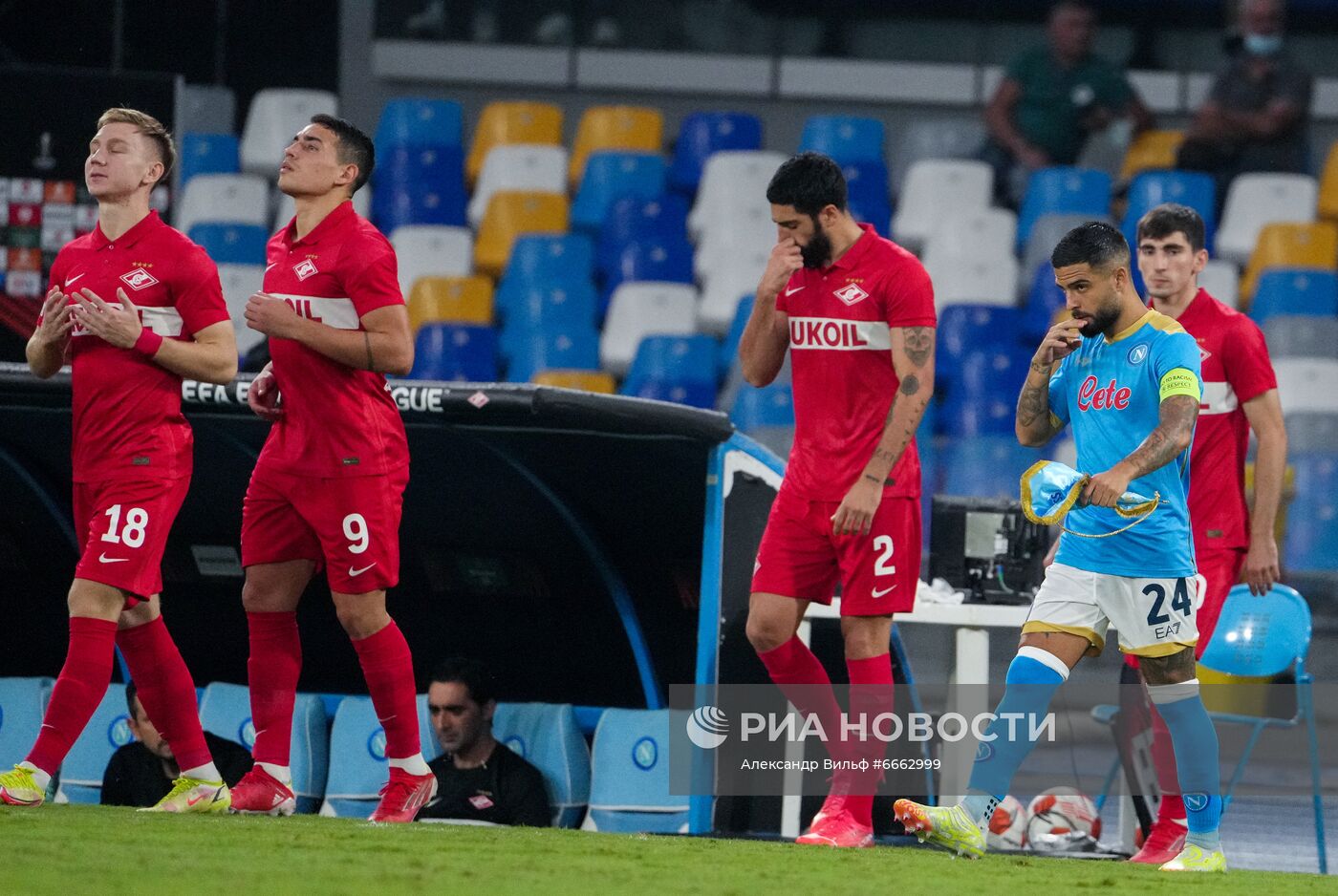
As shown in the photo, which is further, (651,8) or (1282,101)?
(651,8)

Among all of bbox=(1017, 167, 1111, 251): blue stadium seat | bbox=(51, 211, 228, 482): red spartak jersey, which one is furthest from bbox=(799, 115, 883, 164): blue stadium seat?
bbox=(51, 211, 228, 482): red spartak jersey

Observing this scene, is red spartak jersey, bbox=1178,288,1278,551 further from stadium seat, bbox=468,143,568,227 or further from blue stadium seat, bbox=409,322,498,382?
stadium seat, bbox=468,143,568,227

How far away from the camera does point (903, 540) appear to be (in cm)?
499

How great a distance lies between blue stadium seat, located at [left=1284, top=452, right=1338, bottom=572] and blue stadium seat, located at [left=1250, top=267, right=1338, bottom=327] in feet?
6.61

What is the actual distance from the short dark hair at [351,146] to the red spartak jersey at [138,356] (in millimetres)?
474

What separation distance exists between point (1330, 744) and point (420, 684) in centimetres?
547

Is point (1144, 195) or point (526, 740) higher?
point (1144, 195)

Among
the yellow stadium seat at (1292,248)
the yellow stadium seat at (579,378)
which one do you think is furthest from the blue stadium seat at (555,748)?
the yellow stadium seat at (1292,248)

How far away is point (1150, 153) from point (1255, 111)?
2.58 feet

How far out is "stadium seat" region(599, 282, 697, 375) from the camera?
1141cm

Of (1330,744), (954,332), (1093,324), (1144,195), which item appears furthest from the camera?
(1144,195)

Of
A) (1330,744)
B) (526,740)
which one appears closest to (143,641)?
(526,740)

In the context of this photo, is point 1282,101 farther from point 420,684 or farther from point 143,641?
point 143,641

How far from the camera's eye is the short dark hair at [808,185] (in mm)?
5000
